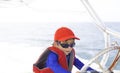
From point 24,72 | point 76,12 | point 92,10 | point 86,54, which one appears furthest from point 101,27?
point 86,54

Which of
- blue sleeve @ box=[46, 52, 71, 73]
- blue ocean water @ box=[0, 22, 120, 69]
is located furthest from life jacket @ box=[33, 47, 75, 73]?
blue ocean water @ box=[0, 22, 120, 69]

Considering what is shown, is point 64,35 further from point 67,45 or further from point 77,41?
point 77,41

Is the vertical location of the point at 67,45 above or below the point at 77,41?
above

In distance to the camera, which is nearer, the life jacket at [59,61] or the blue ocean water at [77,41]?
the life jacket at [59,61]

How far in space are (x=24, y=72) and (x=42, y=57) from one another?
1.24m

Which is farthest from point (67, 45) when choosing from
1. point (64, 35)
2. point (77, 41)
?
point (77, 41)

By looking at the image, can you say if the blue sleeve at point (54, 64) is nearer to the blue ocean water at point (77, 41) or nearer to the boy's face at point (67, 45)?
the boy's face at point (67, 45)

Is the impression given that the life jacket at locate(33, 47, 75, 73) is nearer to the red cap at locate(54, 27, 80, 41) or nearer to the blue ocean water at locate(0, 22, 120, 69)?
the red cap at locate(54, 27, 80, 41)

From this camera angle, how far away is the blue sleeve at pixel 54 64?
1544 mm

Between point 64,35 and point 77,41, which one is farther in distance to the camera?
point 77,41

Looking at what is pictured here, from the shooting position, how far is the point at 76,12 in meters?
3.93

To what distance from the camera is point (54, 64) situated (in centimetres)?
158

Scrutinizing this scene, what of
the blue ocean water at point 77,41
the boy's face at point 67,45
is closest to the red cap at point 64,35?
the boy's face at point 67,45

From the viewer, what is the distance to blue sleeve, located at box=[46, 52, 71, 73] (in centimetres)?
154
